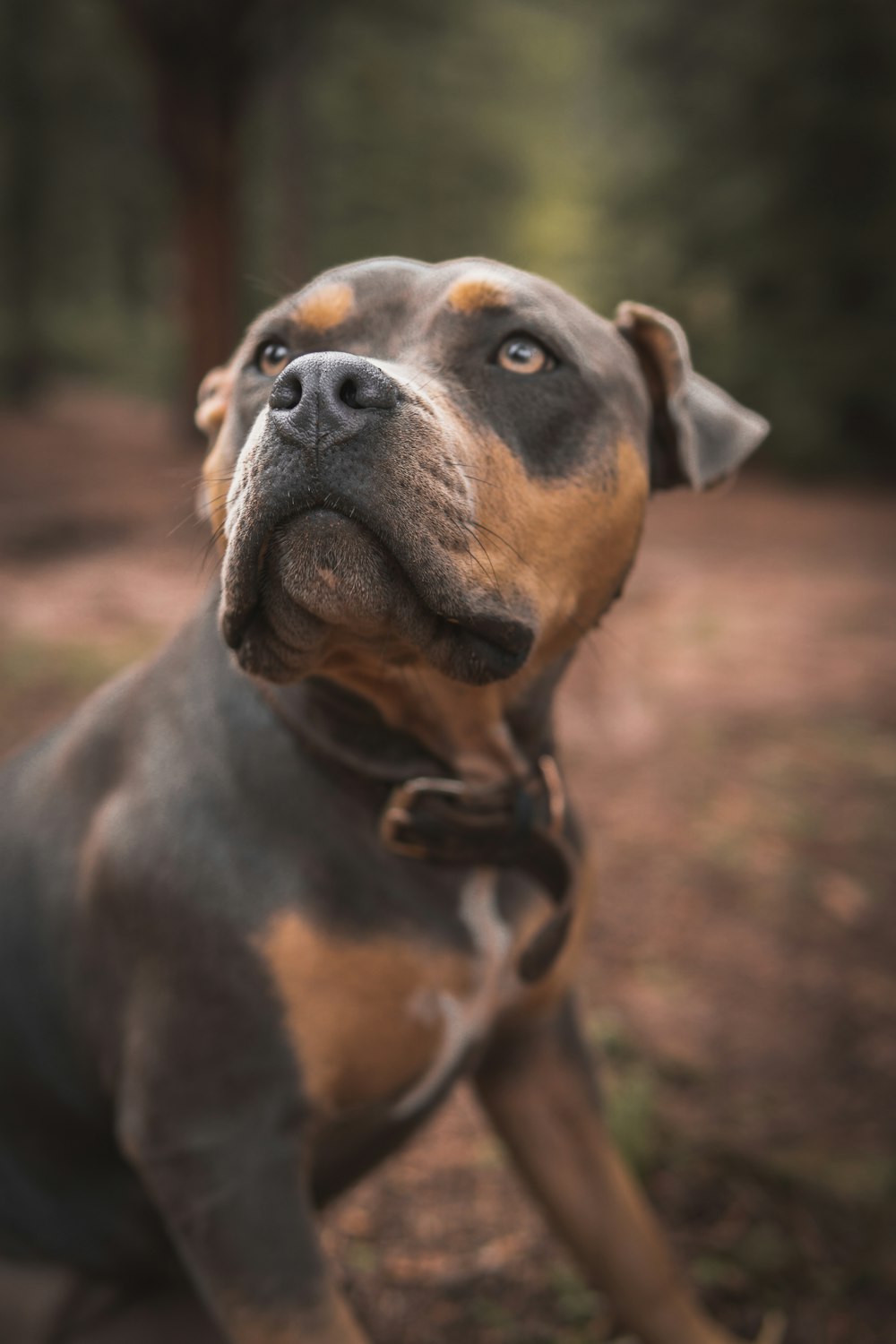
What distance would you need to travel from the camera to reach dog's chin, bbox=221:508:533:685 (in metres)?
1.71

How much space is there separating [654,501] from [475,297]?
881 millimetres

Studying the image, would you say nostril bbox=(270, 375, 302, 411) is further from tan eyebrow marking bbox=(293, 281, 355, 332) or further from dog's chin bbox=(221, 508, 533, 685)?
tan eyebrow marking bbox=(293, 281, 355, 332)

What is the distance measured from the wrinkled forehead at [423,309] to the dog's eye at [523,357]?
3 cm

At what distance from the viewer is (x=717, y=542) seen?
944 cm

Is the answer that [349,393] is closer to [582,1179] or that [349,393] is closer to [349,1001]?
[349,1001]

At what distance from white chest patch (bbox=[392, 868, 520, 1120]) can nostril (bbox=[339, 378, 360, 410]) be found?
2.94ft

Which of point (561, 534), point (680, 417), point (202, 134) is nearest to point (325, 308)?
point (561, 534)

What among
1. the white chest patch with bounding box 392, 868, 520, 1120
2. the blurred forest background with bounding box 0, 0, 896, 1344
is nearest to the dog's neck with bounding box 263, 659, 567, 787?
the white chest patch with bounding box 392, 868, 520, 1120

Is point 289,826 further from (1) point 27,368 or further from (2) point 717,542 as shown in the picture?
(1) point 27,368

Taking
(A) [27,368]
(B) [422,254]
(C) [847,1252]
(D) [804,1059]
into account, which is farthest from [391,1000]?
(B) [422,254]

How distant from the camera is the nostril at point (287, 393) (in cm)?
167

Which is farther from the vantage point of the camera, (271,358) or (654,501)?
(654,501)

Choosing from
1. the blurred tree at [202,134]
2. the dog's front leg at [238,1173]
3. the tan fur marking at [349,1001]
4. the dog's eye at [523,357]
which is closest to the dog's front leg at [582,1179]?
the tan fur marking at [349,1001]

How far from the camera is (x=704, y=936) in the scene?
4.00m
